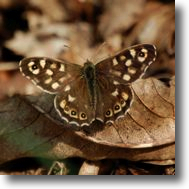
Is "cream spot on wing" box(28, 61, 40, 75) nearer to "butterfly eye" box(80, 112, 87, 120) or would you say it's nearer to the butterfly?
the butterfly

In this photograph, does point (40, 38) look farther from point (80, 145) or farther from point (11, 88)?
point (80, 145)

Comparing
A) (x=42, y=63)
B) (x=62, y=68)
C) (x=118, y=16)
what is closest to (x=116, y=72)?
(x=62, y=68)

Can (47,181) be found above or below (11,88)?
below

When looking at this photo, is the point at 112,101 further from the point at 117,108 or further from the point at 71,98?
the point at 71,98

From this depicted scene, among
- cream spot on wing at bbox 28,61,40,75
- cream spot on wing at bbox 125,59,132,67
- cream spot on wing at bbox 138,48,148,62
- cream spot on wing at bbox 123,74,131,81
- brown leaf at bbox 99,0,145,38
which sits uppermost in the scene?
brown leaf at bbox 99,0,145,38

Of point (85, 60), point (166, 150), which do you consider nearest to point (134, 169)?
point (166, 150)

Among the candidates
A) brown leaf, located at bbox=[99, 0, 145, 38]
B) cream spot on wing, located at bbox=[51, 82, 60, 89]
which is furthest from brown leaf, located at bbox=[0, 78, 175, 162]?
brown leaf, located at bbox=[99, 0, 145, 38]

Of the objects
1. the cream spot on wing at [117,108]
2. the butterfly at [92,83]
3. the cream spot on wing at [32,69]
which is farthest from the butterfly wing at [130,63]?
the cream spot on wing at [32,69]
